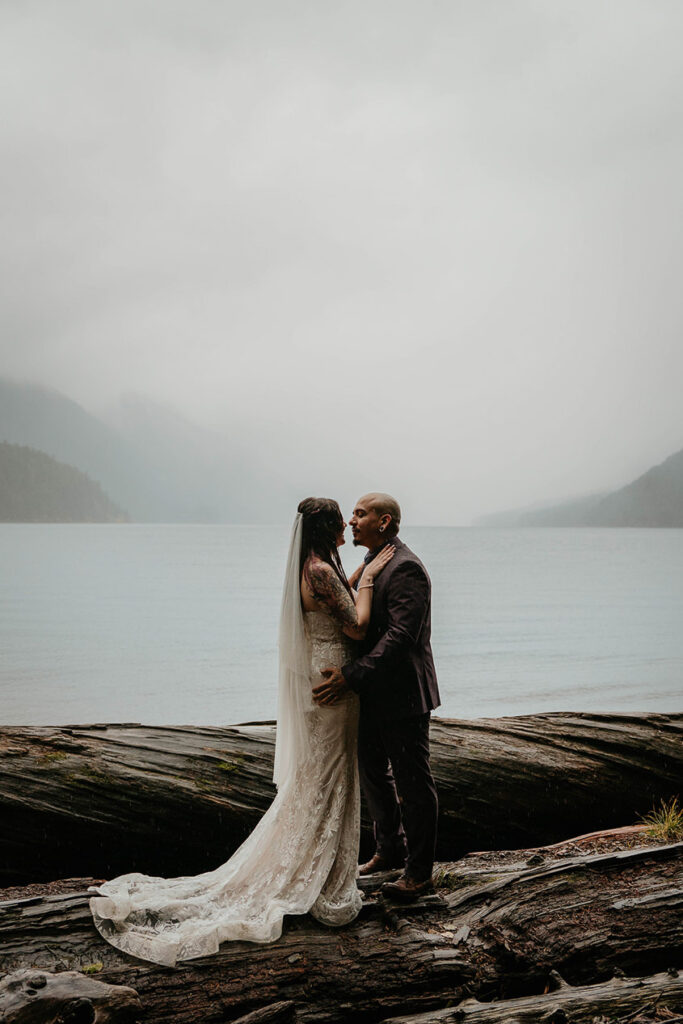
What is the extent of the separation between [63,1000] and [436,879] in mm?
2250

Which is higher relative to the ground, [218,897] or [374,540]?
[374,540]

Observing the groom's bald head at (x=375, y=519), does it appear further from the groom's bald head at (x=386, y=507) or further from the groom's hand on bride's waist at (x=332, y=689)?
the groom's hand on bride's waist at (x=332, y=689)

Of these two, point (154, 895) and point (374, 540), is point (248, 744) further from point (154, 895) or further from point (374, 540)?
point (374, 540)

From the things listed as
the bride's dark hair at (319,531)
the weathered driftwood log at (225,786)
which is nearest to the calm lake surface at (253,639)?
the weathered driftwood log at (225,786)

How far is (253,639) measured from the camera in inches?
1519

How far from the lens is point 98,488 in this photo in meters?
102

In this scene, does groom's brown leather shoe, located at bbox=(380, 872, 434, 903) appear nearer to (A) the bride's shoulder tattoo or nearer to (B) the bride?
(B) the bride

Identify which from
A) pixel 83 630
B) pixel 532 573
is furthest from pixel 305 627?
pixel 532 573

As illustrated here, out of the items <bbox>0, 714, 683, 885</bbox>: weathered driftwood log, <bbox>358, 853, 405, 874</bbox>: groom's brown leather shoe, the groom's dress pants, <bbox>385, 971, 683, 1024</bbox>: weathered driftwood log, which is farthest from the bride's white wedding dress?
<bbox>0, 714, 683, 885</bbox>: weathered driftwood log

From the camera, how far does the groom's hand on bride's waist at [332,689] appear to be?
174 inches

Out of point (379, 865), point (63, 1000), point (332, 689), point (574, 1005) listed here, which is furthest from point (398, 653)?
point (63, 1000)

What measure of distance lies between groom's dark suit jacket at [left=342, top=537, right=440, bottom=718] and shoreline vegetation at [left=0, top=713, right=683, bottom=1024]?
1.08m

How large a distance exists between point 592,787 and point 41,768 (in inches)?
162

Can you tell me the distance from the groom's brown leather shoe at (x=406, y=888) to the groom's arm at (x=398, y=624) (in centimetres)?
108
